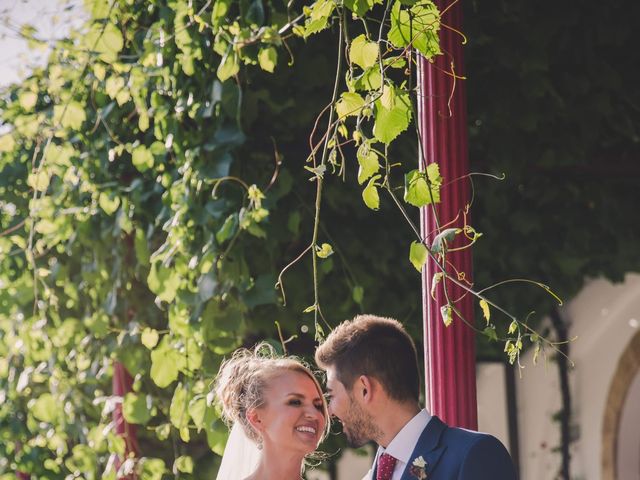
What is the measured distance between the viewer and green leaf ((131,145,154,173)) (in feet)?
11.8

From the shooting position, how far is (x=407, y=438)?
2379 mm

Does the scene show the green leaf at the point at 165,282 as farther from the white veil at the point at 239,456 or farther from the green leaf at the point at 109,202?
the white veil at the point at 239,456

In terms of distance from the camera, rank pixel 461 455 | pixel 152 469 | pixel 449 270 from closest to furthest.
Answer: pixel 461 455
pixel 449 270
pixel 152 469

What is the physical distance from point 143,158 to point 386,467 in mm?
1595

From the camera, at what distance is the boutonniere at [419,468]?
2.29m

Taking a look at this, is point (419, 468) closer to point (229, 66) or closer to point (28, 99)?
point (229, 66)

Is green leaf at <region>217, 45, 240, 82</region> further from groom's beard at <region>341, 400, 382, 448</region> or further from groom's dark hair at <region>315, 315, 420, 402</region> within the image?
groom's beard at <region>341, 400, 382, 448</region>

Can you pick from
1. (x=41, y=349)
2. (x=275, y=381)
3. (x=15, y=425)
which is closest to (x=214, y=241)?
(x=275, y=381)

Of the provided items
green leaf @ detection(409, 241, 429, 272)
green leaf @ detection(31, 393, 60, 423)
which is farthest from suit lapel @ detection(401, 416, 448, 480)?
green leaf @ detection(31, 393, 60, 423)

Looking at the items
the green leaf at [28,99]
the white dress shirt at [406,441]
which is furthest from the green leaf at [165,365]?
the green leaf at [28,99]

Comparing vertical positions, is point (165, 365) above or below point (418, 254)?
below

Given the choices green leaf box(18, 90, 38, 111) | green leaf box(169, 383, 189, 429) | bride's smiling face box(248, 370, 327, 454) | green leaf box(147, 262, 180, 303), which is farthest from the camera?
green leaf box(18, 90, 38, 111)

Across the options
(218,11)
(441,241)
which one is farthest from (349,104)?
(218,11)

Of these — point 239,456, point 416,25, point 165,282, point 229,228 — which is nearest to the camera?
point 416,25
